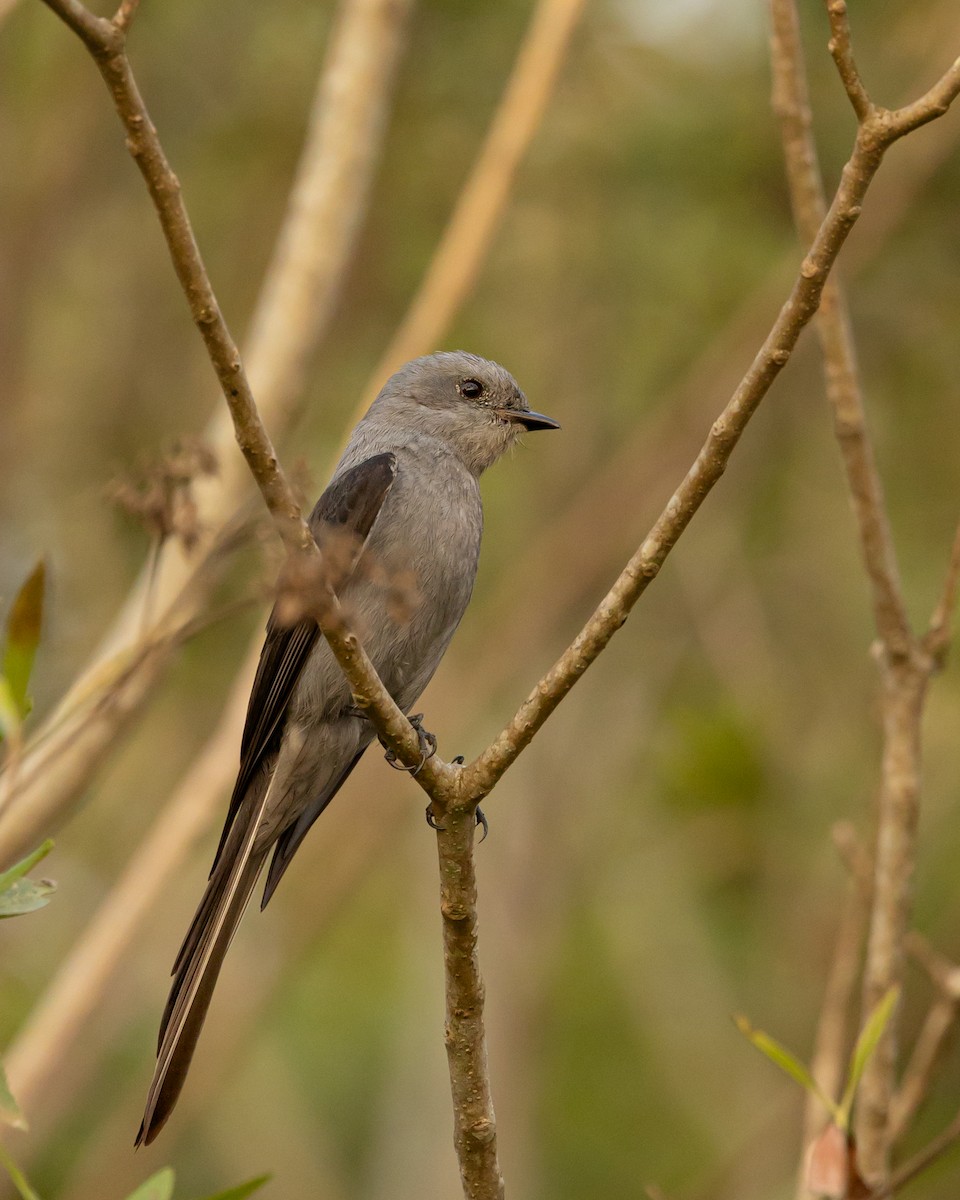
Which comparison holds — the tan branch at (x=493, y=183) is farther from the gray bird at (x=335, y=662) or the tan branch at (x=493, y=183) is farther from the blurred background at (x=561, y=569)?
the gray bird at (x=335, y=662)

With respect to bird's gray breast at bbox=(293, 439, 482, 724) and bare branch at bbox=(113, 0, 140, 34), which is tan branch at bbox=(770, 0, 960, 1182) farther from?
bare branch at bbox=(113, 0, 140, 34)

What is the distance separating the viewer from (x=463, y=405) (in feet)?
16.3

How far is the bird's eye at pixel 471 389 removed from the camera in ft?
16.5

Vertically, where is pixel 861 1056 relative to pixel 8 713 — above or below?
below

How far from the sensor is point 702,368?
A: 21.9 ft

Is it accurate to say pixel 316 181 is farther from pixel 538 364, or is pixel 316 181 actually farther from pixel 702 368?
pixel 538 364

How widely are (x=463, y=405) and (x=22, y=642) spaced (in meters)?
2.91

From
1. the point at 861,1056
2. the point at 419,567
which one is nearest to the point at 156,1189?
the point at 861,1056

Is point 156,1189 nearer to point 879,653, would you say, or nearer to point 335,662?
point 335,662

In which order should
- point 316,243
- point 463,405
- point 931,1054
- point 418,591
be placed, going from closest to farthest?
point 931,1054 → point 418,591 → point 316,243 → point 463,405

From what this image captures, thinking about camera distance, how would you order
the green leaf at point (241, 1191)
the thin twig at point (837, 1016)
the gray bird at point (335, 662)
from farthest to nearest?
the gray bird at point (335, 662) < the thin twig at point (837, 1016) < the green leaf at point (241, 1191)

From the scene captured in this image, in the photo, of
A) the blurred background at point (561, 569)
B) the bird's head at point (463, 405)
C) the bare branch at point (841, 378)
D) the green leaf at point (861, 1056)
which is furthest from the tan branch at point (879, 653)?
the blurred background at point (561, 569)

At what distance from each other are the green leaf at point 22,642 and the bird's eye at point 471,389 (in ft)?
9.73

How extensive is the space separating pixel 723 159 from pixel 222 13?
237 cm
